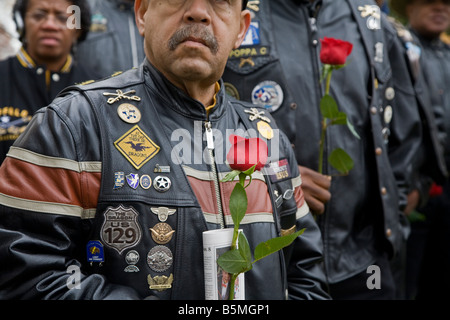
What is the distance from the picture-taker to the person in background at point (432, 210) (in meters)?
5.88

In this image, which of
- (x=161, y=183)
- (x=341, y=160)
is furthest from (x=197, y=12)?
(x=341, y=160)

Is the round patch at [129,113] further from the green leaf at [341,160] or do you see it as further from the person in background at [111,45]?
the person in background at [111,45]

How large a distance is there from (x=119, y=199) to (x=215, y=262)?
1.32 feet

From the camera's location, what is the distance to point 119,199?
236cm

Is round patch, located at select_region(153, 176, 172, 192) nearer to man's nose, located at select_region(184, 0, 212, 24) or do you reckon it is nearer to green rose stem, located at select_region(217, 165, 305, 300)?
green rose stem, located at select_region(217, 165, 305, 300)

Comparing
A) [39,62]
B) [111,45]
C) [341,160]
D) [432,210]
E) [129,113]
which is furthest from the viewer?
[432,210]

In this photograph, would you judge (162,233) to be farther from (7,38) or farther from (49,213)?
(7,38)

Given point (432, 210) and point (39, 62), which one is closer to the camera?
point (39, 62)

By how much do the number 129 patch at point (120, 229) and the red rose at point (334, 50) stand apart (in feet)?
4.45

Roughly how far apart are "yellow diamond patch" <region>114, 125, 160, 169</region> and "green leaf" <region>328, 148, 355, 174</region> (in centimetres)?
128

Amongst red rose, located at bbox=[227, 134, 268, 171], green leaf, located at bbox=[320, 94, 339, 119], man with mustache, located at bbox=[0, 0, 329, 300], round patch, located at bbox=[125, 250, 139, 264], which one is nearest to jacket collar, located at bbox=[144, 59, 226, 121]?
man with mustache, located at bbox=[0, 0, 329, 300]

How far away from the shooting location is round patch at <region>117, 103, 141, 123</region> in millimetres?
2496

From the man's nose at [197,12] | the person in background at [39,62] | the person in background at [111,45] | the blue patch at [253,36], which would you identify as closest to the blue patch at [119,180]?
the man's nose at [197,12]

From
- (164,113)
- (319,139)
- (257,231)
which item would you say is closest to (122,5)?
(319,139)
